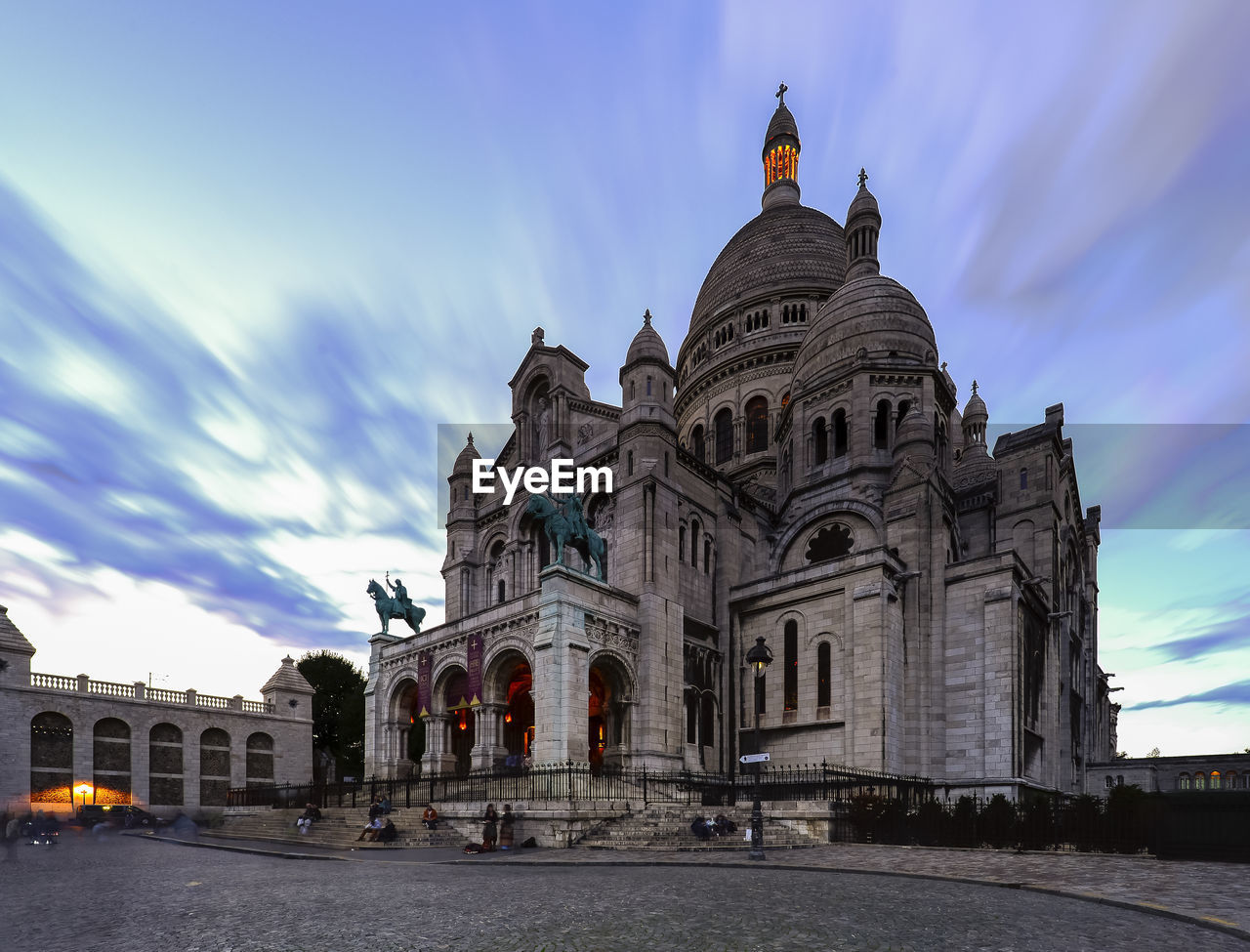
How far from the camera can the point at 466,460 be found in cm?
4319

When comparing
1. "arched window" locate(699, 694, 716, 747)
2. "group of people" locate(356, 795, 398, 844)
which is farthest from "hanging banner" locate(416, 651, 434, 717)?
"arched window" locate(699, 694, 716, 747)

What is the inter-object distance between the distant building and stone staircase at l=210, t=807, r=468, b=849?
124 feet

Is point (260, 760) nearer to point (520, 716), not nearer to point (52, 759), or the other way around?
point (52, 759)

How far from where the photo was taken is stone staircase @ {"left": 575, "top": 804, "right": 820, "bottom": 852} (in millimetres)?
19406

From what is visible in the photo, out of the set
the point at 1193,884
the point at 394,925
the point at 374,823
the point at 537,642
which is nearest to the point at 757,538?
the point at 537,642

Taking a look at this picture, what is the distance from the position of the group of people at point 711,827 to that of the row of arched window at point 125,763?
3367 cm

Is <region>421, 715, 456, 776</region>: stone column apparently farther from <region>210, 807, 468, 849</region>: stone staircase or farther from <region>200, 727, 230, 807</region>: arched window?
<region>200, 727, 230, 807</region>: arched window

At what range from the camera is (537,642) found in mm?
27297

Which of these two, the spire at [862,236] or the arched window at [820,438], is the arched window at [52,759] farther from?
the spire at [862,236]

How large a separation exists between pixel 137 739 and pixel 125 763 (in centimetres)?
120

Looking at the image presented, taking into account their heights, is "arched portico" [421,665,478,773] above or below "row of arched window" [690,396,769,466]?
below

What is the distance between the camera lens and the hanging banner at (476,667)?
30652 mm

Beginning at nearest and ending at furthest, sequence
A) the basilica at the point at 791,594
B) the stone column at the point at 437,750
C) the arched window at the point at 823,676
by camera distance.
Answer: the basilica at the point at 791,594
the arched window at the point at 823,676
the stone column at the point at 437,750

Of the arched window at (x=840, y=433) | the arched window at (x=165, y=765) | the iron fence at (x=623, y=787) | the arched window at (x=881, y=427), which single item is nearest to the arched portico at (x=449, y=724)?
the iron fence at (x=623, y=787)
